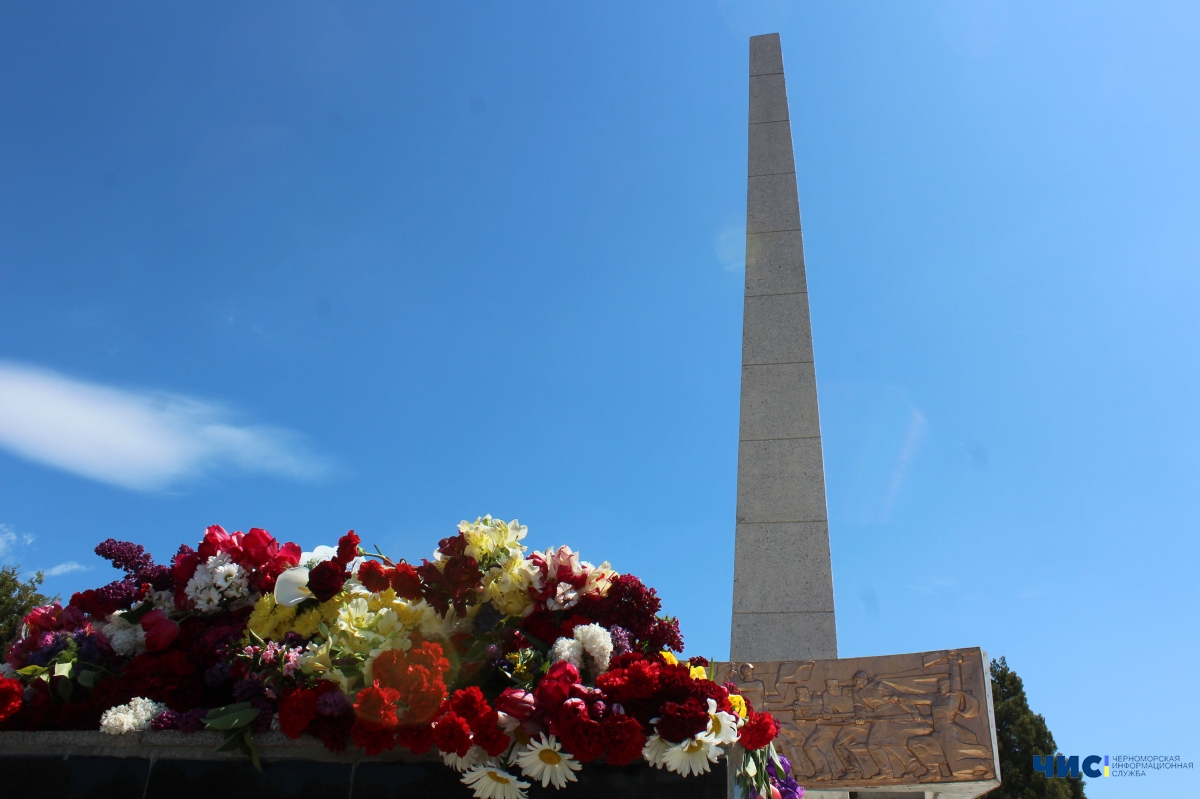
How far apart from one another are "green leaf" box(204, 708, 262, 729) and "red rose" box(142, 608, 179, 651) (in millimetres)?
750

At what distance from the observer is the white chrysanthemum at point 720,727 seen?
122 inches

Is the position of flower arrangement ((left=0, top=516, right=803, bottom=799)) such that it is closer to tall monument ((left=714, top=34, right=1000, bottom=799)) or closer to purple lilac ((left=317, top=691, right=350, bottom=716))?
purple lilac ((left=317, top=691, right=350, bottom=716))

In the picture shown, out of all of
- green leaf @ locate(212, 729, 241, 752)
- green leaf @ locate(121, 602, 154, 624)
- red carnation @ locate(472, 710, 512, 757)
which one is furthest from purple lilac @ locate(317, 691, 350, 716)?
green leaf @ locate(121, 602, 154, 624)

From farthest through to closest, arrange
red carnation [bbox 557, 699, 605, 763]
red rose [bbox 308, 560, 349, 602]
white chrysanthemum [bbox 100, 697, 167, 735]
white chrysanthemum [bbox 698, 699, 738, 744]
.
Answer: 1. red rose [bbox 308, 560, 349, 602]
2. white chrysanthemum [bbox 100, 697, 167, 735]
3. white chrysanthemum [bbox 698, 699, 738, 744]
4. red carnation [bbox 557, 699, 605, 763]

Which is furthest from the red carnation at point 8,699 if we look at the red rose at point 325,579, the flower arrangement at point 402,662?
the red rose at point 325,579

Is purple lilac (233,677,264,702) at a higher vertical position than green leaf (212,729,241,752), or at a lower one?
higher

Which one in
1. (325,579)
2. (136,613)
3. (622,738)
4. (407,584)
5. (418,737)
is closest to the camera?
(622,738)

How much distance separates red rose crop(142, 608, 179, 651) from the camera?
4105 mm

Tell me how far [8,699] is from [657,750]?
9.85ft

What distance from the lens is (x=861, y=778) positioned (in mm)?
5770

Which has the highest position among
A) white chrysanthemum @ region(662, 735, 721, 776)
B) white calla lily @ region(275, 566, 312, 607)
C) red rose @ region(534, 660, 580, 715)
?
white calla lily @ region(275, 566, 312, 607)

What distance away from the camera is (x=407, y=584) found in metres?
3.81

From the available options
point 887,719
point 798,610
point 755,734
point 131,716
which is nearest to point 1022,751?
point 798,610

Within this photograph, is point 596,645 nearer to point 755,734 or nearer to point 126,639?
point 755,734
